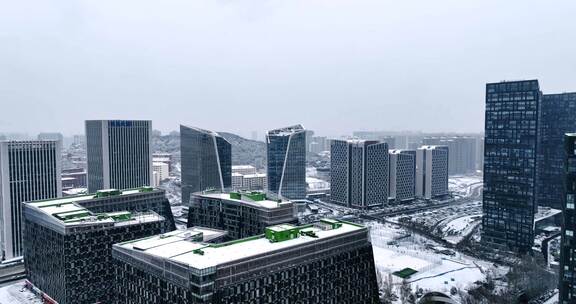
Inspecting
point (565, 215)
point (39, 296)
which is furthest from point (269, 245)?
point (39, 296)

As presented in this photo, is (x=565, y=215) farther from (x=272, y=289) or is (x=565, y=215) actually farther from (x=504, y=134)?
(x=504, y=134)

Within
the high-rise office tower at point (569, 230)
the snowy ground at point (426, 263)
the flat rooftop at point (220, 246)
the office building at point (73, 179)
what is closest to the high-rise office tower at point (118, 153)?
the office building at point (73, 179)

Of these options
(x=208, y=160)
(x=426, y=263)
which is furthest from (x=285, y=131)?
(x=426, y=263)

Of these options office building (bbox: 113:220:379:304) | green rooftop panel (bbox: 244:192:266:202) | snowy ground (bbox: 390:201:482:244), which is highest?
green rooftop panel (bbox: 244:192:266:202)

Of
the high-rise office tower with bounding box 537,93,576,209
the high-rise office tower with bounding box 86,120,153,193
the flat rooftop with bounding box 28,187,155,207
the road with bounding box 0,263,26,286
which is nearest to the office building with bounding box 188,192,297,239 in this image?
the flat rooftop with bounding box 28,187,155,207

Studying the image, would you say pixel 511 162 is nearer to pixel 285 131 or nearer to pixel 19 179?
pixel 285 131

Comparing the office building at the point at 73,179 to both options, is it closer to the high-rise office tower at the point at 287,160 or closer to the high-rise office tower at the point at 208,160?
the high-rise office tower at the point at 208,160

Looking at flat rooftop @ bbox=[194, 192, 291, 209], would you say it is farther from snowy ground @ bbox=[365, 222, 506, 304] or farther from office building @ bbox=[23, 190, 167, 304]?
snowy ground @ bbox=[365, 222, 506, 304]
